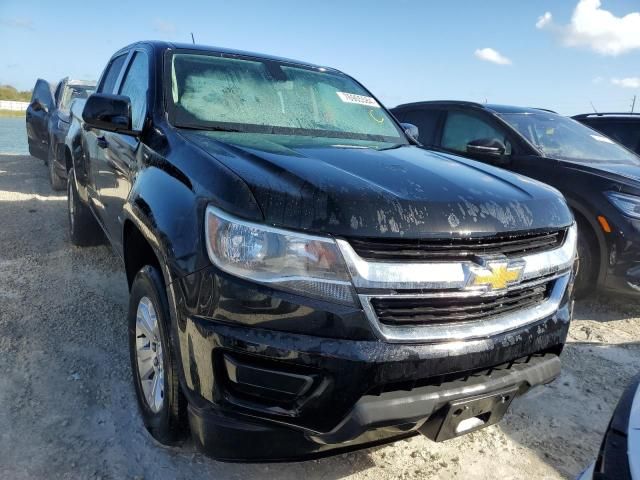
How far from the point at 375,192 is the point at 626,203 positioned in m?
3.22

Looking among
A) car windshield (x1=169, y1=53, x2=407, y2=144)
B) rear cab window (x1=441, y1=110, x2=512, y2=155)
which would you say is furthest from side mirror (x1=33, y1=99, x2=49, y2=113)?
car windshield (x1=169, y1=53, x2=407, y2=144)

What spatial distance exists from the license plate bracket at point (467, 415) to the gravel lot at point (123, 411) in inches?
19.6

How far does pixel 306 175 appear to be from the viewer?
70.8 inches

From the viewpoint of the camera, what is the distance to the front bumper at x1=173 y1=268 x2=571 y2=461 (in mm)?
1595

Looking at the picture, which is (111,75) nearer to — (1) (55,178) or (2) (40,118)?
(1) (55,178)

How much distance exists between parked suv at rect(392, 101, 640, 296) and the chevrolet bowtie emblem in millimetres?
1836

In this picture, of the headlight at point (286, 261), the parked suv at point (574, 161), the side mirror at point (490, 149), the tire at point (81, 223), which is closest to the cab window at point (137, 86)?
the headlight at point (286, 261)

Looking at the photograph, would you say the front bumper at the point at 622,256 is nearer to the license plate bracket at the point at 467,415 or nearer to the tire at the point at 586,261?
the tire at the point at 586,261

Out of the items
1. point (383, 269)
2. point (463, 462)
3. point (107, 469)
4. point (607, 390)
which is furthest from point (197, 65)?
point (607, 390)

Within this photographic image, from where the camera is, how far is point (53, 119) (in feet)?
26.0

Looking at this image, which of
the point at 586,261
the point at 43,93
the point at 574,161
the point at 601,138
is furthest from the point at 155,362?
Result: the point at 43,93

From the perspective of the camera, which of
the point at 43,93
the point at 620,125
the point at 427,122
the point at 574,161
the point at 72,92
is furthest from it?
the point at 43,93

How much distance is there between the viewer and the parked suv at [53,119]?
741 cm

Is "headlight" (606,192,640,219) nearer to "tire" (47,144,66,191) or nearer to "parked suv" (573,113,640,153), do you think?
"parked suv" (573,113,640,153)
